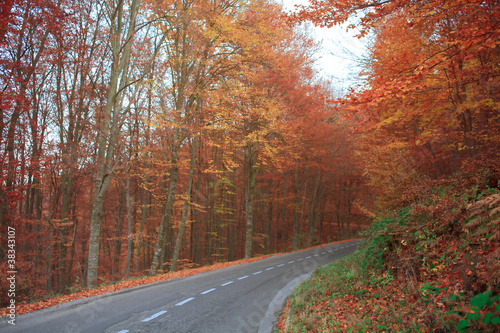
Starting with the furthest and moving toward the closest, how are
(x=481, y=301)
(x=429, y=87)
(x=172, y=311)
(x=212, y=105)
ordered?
1. (x=212, y=105)
2. (x=429, y=87)
3. (x=172, y=311)
4. (x=481, y=301)

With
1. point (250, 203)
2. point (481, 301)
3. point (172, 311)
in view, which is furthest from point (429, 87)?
point (250, 203)

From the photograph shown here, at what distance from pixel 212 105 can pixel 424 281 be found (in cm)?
1323

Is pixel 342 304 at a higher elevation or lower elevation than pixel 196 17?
lower

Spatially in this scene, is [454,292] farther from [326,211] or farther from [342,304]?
[326,211]

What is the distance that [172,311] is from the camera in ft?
21.0

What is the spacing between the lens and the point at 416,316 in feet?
13.8

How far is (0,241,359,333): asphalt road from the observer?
5.39 meters

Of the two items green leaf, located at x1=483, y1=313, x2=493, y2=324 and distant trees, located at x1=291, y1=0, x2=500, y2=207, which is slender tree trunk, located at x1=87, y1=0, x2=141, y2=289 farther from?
green leaf, located at x1=483, y1=313, x2=493, y2=324

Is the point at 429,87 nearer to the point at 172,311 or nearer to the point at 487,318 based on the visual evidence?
the point at 487,318

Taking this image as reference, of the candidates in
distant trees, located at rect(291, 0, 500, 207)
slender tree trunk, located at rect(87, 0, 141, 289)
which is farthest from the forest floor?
slender tree trunk, located at rect(87, 0, 141, 289)

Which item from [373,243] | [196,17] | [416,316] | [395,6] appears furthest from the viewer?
[196,17]

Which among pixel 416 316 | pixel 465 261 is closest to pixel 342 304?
pixel 416 316

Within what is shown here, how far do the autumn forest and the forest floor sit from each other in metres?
1.43

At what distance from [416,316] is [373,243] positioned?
3823 millimetres
